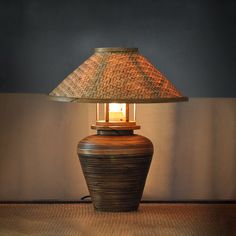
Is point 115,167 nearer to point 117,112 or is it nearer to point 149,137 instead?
point 117,112

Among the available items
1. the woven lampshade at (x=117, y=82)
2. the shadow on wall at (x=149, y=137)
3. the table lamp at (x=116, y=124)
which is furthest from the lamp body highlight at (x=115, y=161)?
the shadow on wall at (x=149, y=137)

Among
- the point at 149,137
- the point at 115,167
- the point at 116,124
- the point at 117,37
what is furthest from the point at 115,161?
the point at 117,37

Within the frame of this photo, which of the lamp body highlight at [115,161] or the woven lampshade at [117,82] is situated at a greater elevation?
the woven lampshade at [117,82]

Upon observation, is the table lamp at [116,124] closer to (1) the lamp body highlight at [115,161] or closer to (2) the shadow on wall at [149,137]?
(1) the lamp body highlight at [115,161]

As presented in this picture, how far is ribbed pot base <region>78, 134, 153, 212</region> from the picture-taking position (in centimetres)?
265

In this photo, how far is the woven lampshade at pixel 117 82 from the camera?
258 centimetres

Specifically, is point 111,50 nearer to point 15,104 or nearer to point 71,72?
point 71,72

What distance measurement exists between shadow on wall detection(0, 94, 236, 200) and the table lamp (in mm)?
316

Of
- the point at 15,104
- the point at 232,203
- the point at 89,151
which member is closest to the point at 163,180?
the point at 232,203

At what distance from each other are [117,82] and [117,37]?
1.45 feet

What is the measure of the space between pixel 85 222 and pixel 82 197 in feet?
1.39

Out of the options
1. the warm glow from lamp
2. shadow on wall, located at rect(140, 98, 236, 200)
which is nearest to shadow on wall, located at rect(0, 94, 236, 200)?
shadow on wall, located at rect(140, 98, 236, 200)

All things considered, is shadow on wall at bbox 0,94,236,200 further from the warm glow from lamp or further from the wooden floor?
the warm glow from lamp

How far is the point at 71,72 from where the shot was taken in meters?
3.00
